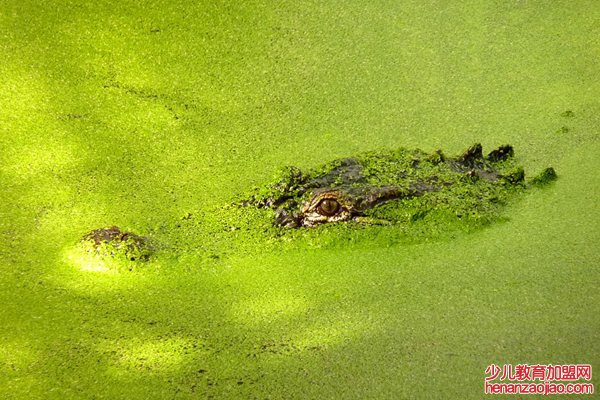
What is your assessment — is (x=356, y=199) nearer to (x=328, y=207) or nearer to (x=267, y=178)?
(x=328, y=207)

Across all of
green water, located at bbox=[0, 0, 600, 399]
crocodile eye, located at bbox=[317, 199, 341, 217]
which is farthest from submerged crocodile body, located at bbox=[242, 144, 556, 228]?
green water, located at bbox=[0, 0, 600, 399]

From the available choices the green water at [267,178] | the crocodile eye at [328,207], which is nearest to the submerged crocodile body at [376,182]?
the crocodile eye at [328,207]

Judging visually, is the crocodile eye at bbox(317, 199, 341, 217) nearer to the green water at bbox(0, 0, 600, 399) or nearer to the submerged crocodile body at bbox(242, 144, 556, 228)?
the submerged crocodile body at bbox(242, 144, 556, 228)

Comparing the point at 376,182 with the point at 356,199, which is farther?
the point at 376,182

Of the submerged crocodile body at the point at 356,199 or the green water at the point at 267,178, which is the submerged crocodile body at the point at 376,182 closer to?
the submerged crocodile body at the point at 356,199

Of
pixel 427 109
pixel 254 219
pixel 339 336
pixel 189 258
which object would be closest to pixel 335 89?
pixel 427 109

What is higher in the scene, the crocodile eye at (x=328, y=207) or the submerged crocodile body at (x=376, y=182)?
the submerged crocodile body at (x=376, y=182)

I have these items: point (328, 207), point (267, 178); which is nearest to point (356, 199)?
point (328, 207)
